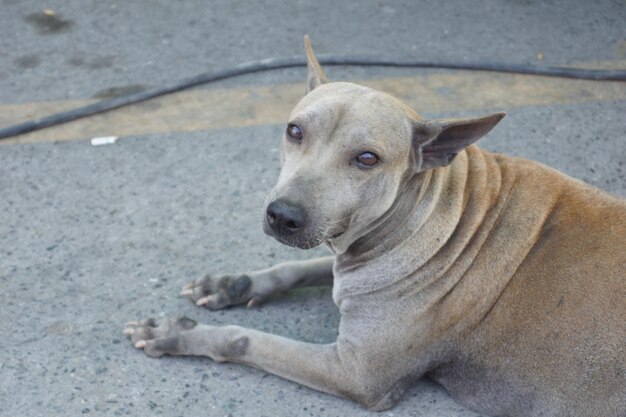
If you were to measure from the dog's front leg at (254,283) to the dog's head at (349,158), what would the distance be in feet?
2.39

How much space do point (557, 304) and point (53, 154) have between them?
3.31 metres

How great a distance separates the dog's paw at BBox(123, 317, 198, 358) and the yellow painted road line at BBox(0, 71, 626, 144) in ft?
6.49

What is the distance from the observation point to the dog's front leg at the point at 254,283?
452cm

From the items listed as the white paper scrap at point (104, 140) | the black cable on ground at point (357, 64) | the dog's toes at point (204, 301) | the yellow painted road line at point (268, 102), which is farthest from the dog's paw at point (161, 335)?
the black cable on ground at point (357, 64)

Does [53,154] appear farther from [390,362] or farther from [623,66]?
[623,66]

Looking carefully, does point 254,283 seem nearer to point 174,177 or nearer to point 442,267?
point 442,267

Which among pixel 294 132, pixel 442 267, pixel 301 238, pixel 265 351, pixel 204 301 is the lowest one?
pixel 204 301

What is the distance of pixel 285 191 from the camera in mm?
3619

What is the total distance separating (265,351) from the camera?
13.3 feet

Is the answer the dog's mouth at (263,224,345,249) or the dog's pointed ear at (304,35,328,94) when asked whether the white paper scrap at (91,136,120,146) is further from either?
the dog's mouth at (263,224,345,249)

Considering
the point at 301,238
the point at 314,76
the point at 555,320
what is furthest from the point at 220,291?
the point at 555,320

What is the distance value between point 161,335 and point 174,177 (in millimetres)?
A: 1526

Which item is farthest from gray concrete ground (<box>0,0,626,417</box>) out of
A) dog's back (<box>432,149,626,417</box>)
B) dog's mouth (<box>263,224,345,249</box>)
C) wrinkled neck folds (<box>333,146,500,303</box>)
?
dog's mouth (<box>263,224,345,249</box>)

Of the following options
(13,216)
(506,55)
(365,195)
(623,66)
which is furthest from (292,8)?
(365,195)
